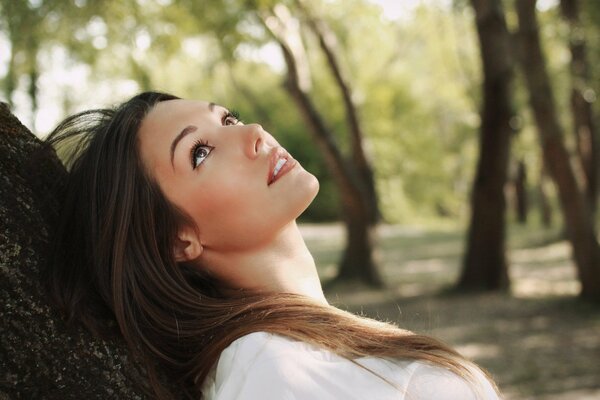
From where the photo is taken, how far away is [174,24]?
10.9 m

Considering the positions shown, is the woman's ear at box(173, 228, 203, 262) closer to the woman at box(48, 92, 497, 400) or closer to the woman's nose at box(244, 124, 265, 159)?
the woman at box(48, 92, 497, 400)

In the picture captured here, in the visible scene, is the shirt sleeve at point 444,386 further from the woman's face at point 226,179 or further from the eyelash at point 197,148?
the eyelash at point 197,148

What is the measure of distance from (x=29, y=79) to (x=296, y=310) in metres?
11.3

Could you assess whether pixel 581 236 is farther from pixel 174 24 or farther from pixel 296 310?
pixel 296 310

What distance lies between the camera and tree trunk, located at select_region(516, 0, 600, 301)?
824cm

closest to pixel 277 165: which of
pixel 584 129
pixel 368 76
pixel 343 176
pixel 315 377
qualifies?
pixel 315 377

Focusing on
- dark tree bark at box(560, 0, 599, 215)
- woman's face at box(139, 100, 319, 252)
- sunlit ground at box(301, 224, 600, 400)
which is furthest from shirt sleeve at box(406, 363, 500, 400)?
dark tree bark at box(560, 0, 599, 215)

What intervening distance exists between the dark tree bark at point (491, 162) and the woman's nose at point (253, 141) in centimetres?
823

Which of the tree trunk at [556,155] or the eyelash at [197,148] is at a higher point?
the eyelash at [197,148]

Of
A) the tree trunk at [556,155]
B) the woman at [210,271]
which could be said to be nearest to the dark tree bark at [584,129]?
the tree trunk at [556,155]

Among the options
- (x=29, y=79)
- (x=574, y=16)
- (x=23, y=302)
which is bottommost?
(x=574, y=16)

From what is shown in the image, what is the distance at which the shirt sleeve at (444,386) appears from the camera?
158 cm

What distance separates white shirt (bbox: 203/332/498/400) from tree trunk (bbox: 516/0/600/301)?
721 centimetres

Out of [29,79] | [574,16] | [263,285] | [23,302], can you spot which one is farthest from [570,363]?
[29,79]
